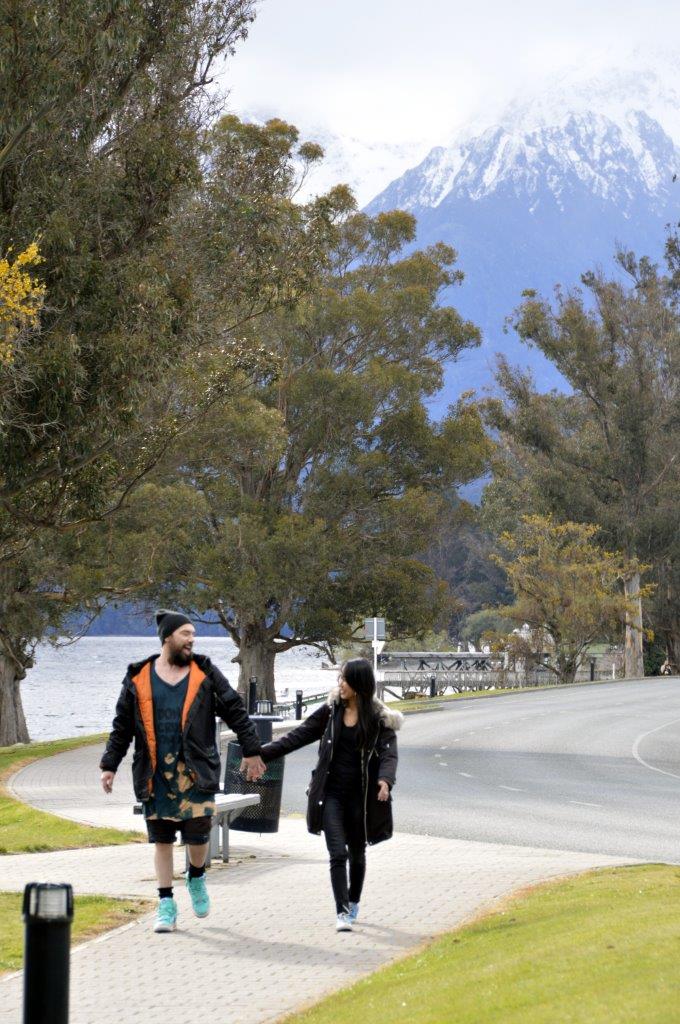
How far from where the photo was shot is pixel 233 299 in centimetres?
2270

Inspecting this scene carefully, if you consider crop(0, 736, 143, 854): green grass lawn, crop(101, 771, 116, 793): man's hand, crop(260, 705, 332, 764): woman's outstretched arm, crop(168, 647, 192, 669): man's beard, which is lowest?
crop(0, 736, 143, 854): green grass lawn

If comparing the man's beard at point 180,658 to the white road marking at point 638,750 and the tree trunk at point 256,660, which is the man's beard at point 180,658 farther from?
the tree trunk at point 256,660

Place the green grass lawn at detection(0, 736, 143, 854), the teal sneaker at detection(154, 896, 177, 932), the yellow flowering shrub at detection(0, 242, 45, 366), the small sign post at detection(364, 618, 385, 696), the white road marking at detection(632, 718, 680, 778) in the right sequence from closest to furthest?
the teal sneaker at detection(154, 896, 177, 932) → the yellow flowering shrub at detection(0, 242, 45, 366) → the green grass lawn at detection(0, 736, 143, 854) → the white road marking at detection(632, 718, 680, 778) → the small sign post at detection(364, 618, 385, 696)

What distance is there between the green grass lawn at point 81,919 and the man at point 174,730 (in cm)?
107

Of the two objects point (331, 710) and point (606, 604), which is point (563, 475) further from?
point (331, 710)

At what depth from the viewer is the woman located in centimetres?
852

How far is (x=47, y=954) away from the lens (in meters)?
3.66

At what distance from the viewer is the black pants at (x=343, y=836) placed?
8523mm

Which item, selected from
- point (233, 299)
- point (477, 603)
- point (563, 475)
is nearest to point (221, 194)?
point (233, 299)

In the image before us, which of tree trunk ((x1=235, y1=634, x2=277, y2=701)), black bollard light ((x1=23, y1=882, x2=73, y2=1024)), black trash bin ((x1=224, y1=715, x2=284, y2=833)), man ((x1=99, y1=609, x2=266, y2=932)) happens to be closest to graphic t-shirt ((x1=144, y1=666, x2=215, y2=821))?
man ((x1=99, y1=609, x2=266, y2=932))

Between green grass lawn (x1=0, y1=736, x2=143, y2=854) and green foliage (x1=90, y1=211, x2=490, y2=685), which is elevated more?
green foliage (x1=90, y1=211, x2=490, y2=685)

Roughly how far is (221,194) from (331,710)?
15706 millimetres

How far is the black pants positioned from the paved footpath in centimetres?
28

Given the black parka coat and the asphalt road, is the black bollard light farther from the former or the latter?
the asphalt road
